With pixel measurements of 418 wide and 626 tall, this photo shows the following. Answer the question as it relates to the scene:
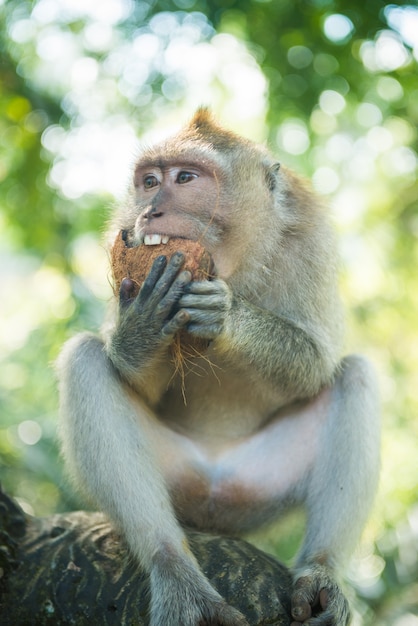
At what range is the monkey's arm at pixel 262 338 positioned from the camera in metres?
3.88

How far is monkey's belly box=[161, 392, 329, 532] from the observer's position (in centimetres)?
462

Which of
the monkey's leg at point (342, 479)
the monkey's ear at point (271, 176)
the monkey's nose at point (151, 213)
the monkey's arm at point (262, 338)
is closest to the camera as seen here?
the monkey's arm at point (262, 338)

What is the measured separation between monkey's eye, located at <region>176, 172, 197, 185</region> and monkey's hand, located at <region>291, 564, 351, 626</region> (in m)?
2.37

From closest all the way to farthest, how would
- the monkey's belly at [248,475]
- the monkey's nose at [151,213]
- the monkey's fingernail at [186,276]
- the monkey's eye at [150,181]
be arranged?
the monkey's fingernail at [186,276]
the monkey's nose at [151,213]
the monkey's eye at [150,181]
the monkey's belly at [248,475]

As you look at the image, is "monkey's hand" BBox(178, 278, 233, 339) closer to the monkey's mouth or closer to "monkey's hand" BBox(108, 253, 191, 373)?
"monkey's hand" BBox(108, 253, 191, 373)

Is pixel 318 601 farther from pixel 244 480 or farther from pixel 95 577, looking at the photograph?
pixel 95 577

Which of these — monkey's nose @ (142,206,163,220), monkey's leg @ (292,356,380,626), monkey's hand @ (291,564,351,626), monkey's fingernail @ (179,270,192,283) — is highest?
monkey's nose @ (142,206,163,220)

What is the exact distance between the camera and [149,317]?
3.91 meters

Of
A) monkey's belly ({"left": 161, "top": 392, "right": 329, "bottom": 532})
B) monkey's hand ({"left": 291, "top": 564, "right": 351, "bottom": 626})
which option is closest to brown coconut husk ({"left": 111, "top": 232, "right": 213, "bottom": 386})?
monkey's belly ({"left": 161, "top": 392, "right": 329, "bottom": 532})

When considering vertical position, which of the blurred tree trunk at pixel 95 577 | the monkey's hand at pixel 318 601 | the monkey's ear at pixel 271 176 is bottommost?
the blurred tree trunk at pixel 95 577

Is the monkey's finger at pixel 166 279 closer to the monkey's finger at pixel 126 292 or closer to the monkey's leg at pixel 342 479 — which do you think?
the monkey's finger at pixel 126 292

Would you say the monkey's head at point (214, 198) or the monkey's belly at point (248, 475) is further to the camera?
the monkey's belly at point (248, 475)

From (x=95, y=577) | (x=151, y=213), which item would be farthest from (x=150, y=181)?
(x=95, y=577)

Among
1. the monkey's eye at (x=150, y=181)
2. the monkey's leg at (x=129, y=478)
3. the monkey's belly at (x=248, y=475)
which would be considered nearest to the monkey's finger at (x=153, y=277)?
the monkey's leg at (x=129, y=478)
